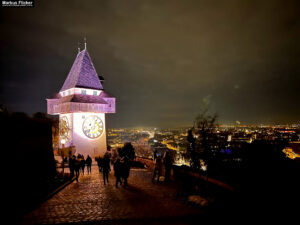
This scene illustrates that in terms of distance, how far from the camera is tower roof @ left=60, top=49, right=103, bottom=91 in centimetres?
2630

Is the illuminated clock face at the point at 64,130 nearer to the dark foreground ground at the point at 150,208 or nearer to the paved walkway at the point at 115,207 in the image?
the paved walkway at the point at 115,207

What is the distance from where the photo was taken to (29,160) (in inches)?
412

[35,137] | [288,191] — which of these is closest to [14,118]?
[35,137]

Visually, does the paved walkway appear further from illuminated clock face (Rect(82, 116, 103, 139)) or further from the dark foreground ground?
illuminated clock face (Rect(82, 116, 103, 139))

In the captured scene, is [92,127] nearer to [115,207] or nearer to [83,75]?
[83,75]

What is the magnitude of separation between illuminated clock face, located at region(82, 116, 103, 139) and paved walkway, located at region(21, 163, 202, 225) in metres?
15.2

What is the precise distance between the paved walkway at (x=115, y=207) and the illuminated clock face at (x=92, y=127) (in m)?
15.2

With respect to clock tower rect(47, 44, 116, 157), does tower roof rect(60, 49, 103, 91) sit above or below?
above

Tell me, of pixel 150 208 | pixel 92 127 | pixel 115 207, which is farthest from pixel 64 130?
pixel 150 208

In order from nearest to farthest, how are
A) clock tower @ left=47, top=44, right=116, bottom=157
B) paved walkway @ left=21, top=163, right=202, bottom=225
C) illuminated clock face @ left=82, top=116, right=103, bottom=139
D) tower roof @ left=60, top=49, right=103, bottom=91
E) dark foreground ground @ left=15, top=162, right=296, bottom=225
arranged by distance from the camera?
dark foreground ground @ left=15, top=162, right=296, bottom=225 < paved walkway @ left=21, top=163, right=202, bottom=225 < clock tower @ left=47, top=44, right=116, bottom=157 < illuminated clock face @ left=82, top=116, right=103, bottom=139 < tower roof @ left=60, top=49, right=103, bottom=91

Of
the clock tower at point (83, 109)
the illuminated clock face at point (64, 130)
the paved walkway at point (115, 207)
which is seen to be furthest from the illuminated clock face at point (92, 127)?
the paved walkway at point (115, 207)

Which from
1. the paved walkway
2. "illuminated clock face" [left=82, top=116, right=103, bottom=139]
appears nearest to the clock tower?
"illuminated clock face" [left=82, top=116, right=103, bottom=139]

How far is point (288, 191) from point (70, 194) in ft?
31.0

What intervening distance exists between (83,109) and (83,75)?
5612 millimetres
